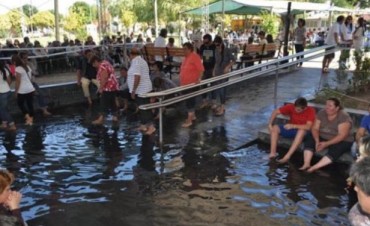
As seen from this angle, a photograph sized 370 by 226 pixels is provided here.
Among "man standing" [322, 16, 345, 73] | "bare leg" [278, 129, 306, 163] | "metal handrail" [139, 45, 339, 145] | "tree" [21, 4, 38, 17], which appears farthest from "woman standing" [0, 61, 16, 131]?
"tree" [21, 4, 38, 17]

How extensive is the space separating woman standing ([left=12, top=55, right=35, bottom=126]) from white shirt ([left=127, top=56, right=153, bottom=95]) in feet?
7.71

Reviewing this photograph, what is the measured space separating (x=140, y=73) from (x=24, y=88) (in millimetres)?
2685

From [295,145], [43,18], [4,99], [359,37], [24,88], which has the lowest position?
[295,145]

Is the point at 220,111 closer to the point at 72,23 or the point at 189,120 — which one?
the point at 189,120

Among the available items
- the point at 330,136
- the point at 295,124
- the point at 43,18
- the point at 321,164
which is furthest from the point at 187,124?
the point at 43,18

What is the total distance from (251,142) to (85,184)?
10.0ft

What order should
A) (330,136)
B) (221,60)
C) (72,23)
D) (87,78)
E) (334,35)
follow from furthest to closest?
(72,23), (334,35), (87,78), (221,60), (330,136)

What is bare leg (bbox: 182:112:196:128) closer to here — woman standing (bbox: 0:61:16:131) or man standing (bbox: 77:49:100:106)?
man standing (bbox: 77:49:100:106)

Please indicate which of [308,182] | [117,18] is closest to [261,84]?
[308,182]

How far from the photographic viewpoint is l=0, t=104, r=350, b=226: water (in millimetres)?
4809

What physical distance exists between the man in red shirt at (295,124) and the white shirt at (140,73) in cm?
255

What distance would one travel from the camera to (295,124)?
265 inches

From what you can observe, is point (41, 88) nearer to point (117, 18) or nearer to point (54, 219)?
point (54, 219)

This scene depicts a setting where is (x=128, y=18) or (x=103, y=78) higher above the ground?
(x=128, y=18)
